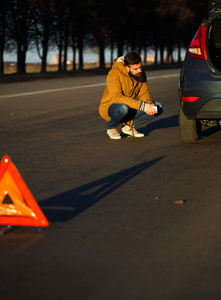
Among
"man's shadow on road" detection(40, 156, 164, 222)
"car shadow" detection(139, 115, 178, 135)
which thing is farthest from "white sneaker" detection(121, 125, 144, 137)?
"man's shadow on road" detection(40, 156, 164, 222)

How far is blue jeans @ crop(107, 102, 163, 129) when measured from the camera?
955 cm

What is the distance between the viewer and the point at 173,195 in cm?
610

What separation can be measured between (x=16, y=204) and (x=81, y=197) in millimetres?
1068

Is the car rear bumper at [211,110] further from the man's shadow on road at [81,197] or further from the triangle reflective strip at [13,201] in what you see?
the triangle reflective strip at [13,201]

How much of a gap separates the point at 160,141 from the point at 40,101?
7.88m

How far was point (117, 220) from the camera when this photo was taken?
5.28m

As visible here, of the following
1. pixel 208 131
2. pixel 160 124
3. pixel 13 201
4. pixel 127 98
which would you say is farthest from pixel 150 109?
pixel 13 201

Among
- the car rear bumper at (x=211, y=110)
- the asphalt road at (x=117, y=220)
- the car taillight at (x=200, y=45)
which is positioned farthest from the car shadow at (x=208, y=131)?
the car taillight at (x=200, y=45)

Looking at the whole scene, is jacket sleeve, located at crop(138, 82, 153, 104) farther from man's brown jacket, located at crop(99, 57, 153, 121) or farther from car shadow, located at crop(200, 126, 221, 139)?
car shadow, located at crop(200, 126, 221, 139)

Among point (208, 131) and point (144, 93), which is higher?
point (144, 93)

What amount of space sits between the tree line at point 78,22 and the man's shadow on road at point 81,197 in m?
43.6

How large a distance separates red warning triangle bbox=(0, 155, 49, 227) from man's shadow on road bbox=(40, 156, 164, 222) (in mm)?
320

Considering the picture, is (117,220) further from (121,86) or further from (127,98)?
(121,86)

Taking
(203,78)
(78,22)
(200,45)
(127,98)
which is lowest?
(78,22)
